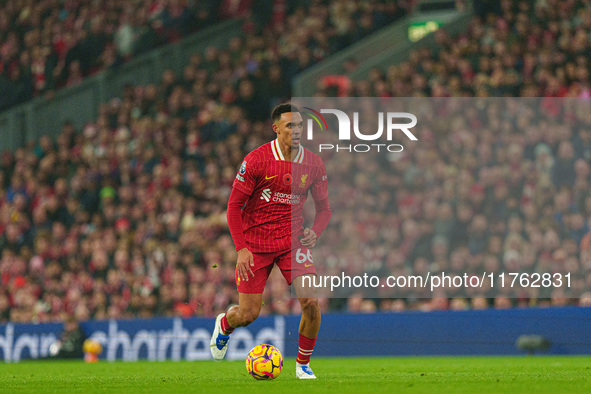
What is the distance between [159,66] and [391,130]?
10685 millimetres

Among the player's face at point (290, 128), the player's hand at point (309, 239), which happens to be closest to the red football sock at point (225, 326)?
the player's hand at point (309, 239)

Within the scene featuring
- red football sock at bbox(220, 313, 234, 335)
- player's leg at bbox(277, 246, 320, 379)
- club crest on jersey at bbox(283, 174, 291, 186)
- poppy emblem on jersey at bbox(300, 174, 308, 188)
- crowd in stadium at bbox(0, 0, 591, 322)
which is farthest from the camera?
crowd in stadium at bbox(0, 0, 591, 322)

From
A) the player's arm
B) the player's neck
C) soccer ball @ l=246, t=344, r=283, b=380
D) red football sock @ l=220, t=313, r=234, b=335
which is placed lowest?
soccer ball @ l=246, t=344, r=283, b=380

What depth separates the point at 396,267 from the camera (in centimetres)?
1374

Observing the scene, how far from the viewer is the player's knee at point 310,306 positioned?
845cm

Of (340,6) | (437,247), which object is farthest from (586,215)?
(340,6)

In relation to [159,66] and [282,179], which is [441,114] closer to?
[282,179]

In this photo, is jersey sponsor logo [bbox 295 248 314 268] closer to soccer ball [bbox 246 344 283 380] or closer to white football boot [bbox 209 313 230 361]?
soccer ball [bbox 246 344 283 380]

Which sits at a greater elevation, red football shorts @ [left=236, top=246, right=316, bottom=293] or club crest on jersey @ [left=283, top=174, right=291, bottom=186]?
club crest on jersey @ [left=283, top=174, right=291, bottom=186]

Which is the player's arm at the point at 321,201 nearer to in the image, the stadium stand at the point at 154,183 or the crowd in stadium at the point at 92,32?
the stadium stand at the point at 154,183

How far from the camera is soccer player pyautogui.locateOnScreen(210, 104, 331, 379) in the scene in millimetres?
8500

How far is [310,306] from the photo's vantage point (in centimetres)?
→ 848

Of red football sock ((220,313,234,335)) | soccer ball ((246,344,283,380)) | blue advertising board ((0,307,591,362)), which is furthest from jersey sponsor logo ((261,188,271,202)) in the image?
blue advertising board ((0,307,591,362))

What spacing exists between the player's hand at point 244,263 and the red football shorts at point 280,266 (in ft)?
0.25
